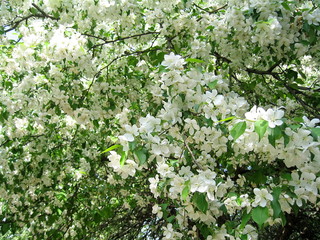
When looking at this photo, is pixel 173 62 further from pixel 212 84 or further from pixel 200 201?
pixel 200 201

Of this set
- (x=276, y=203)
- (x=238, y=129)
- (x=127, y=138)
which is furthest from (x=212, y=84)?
(x=276, y=203)

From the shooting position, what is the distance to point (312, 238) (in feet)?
24.5

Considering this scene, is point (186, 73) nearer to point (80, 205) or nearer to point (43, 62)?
point (43, 62)

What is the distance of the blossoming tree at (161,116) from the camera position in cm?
184

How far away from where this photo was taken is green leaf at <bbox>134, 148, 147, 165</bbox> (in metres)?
1.74

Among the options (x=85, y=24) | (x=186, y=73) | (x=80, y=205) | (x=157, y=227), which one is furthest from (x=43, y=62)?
(x=157, y=227)

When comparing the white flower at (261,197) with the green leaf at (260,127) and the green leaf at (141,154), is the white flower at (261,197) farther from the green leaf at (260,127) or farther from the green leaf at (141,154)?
the green leaf at (141,154)

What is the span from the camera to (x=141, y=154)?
1772mm

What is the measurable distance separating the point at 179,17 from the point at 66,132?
2.50 metres

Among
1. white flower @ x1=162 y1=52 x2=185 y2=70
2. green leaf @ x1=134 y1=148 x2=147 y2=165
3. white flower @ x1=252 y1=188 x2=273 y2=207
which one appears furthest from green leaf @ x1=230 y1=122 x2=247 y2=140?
white flower @ x1=162 y1=52 x2=185 y2=70

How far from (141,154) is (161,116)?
18.6 inches

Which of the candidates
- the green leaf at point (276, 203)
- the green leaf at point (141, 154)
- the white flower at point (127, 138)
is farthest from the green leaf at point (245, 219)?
the white flower at point (127, 138)

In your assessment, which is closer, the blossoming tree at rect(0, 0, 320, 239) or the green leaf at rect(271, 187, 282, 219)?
the green leaf at rect(271, 187, 282, 219)

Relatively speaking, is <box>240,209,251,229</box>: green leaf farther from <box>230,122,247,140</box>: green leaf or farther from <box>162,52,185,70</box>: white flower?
<box>162,52,185,70</box>: white flower
